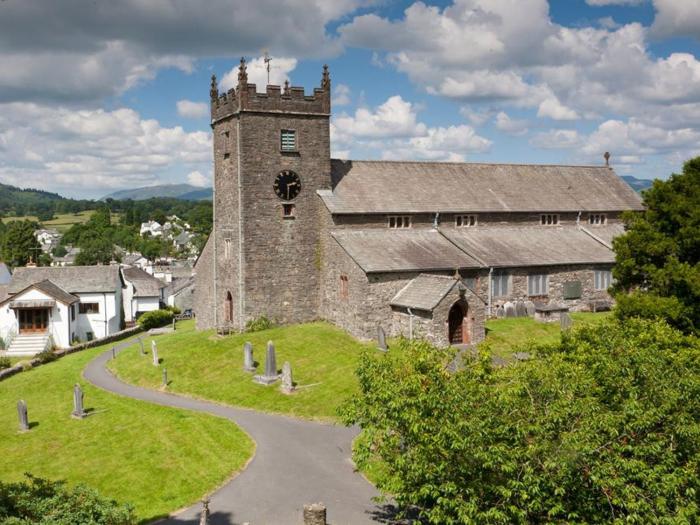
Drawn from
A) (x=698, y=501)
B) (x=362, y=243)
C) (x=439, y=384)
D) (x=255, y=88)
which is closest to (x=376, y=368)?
(x=439, y=384)

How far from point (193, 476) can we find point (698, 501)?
1588 cm

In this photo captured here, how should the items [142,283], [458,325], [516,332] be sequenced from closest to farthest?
[458,325] < [516,332] < [142,283]

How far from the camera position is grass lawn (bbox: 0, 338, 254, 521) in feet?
72.8

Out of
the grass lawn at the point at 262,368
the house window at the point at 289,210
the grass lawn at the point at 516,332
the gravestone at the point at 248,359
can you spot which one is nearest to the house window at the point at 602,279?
the grass lawn at the point at 516,332

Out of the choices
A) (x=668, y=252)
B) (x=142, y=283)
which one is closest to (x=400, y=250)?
(x=668, y=252)

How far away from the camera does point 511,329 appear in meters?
39.8

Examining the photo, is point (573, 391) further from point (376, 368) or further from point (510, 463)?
point (376, 368)

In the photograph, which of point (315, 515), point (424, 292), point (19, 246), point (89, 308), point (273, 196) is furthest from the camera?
point (19, 246)

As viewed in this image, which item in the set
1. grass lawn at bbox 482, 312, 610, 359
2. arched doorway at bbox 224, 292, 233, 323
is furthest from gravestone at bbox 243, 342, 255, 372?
grass lawn at bbox 482, 312, 610, 359

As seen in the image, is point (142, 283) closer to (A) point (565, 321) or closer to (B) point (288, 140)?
(B) point (288, 140)

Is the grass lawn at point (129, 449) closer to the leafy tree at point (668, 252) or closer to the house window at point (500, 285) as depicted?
the leafy tree at point (668, 252)

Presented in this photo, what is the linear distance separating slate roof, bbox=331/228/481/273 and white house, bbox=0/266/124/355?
96.1 ft

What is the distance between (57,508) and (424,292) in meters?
25.7

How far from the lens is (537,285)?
4444cm
